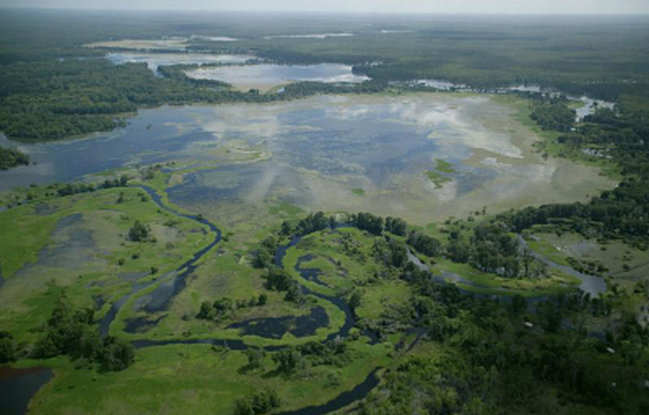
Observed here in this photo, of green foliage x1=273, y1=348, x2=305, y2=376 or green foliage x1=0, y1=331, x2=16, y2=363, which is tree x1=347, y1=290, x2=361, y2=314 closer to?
green foliage x1=273, y1=348, x2=305, y2=376

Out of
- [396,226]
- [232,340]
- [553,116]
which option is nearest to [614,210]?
[396,226]


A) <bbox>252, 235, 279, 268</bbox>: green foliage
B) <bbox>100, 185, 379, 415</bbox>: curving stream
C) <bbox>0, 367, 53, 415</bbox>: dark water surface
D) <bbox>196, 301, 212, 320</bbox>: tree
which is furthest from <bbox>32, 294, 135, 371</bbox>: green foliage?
<bbox>252, 235, 279, 268</bbox>: green foliage

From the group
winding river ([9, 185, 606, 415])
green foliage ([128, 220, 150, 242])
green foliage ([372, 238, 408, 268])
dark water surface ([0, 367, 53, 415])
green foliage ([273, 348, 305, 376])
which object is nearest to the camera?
dark water surface ([0, 367, 53, 415])

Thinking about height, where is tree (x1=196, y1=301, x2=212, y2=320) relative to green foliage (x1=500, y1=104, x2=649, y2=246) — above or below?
below

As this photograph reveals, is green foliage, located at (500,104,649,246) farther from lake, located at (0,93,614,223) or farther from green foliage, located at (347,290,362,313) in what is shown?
green foliage, located at (347,290,362,313)

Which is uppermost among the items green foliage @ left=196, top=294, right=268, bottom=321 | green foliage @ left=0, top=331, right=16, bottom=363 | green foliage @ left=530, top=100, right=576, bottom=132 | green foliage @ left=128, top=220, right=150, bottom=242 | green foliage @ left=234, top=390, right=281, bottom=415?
green foliage @ left=530, top=100, right=576, bottom=132

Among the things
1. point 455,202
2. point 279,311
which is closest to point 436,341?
point 279,311

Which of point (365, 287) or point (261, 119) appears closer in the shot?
point (365, 287)

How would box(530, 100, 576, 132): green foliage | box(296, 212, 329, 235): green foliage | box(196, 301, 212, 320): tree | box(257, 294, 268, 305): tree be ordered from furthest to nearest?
box(530, 100, 576, 132): green foliage, box(296, 212, 329, 235): green foliage, box(257, 294, 268, 305): tree, box(196, 301, 212, 320): tree

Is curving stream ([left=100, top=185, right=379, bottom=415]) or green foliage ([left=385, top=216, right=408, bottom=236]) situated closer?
curving stream ([left=100, top=185, right=379, bottom=415])

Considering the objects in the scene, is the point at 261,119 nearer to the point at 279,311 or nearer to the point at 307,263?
the point at 307,263
